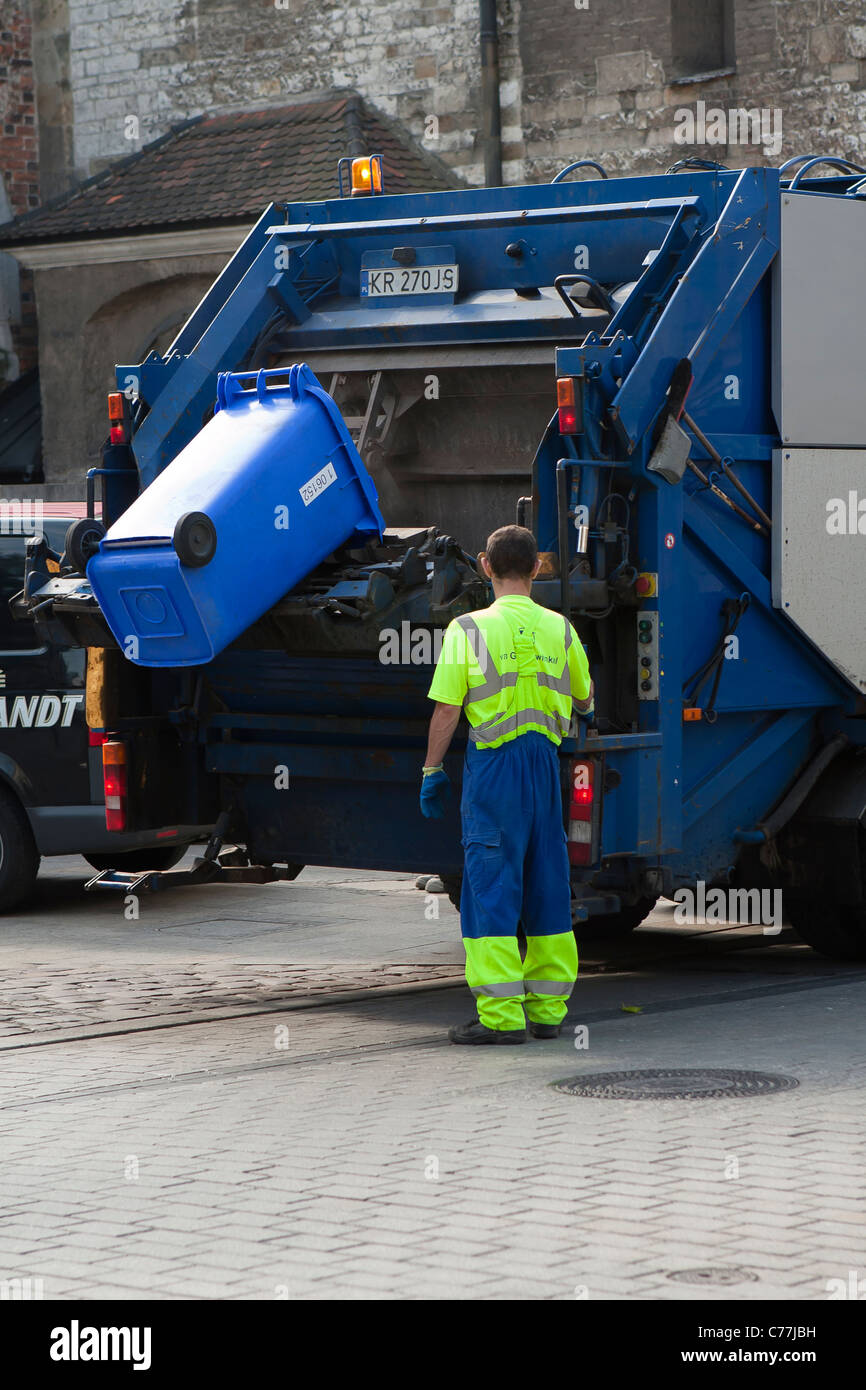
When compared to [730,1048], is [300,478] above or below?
above

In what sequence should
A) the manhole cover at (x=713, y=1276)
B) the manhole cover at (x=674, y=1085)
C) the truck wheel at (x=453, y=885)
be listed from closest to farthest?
the manhole cover at (x=713, y=1276) → the manhole cover at (x=674, y=1085) → the truck wheel at (x=453, y=885)

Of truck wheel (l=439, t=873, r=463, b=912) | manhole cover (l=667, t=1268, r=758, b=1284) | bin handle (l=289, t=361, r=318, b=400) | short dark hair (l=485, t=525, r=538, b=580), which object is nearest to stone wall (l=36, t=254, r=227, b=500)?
truck wheel (l=439, t=873, r=463, b=912)

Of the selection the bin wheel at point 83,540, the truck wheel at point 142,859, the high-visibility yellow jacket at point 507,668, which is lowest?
the truck wheel at point 142,859

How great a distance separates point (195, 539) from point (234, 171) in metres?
12.8

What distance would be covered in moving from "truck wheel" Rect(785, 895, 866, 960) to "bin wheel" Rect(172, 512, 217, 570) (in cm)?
303

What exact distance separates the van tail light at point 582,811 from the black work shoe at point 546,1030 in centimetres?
55

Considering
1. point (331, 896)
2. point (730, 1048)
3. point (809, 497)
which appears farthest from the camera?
point (331, 896)

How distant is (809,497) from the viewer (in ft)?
27.2

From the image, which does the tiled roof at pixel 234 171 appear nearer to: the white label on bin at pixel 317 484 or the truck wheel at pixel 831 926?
the truck wheel at pixel 831 926

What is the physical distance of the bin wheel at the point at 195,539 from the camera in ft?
23.3

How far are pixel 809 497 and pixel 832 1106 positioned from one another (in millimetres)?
2835

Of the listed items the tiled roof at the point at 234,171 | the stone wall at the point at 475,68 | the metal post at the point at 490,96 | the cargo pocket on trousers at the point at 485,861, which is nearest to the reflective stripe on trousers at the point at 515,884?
the cargo pocket on trousers at the point at 485,861
